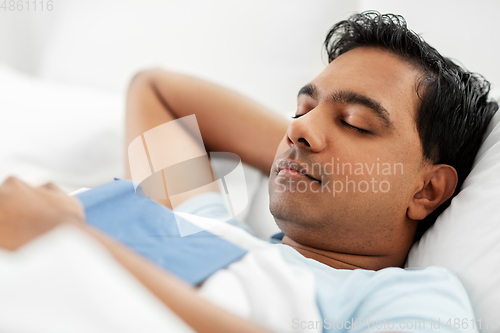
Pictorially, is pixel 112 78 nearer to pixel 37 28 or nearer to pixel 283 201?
pixel 37 28

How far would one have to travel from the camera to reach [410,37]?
78cm

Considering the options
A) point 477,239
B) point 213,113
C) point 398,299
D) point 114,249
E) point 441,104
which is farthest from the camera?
point 213,113

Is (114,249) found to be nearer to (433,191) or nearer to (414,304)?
(414,304)

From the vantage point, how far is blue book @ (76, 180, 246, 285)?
0.52 metres

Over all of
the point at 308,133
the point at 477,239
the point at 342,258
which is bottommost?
the point at 342,258

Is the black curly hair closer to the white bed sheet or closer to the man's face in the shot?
the man's face

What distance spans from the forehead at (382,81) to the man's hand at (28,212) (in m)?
0.48

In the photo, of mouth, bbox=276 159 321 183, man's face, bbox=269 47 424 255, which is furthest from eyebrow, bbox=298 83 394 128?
mouth, bbox=276 159 321 183

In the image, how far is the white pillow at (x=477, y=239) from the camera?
57cm

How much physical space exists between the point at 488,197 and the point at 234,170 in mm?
533

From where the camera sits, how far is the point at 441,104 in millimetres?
728

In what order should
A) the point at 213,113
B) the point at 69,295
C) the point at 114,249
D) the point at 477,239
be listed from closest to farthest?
the point at 69,295, the point at 114,249, the point at 477,239, the point at 213,113

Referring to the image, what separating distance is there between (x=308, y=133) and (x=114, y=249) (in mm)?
381

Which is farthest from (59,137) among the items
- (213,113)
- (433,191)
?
(433,191)
